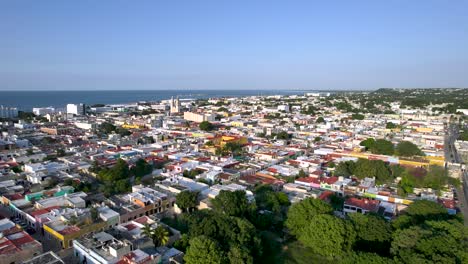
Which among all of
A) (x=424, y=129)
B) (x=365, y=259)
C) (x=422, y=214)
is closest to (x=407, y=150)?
(x=422, y=214)

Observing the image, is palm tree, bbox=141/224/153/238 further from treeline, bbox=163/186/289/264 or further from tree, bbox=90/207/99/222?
tree, bbox=90/207/99/222

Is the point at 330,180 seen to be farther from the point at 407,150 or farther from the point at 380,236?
the point at 407,150

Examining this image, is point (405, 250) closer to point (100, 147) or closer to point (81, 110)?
point (100, 147)

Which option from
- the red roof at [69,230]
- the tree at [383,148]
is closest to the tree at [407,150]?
the tree at [383,148]

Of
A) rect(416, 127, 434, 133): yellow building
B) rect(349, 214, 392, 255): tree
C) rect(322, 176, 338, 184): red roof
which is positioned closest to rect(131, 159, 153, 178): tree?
rect(322, 176, 338, 184): red roof

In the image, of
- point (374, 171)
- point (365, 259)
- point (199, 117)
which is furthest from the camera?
point (199, 117)

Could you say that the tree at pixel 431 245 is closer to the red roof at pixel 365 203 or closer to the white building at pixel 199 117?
the red roof at pixel 365 203

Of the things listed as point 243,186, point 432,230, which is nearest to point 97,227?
point 243,186

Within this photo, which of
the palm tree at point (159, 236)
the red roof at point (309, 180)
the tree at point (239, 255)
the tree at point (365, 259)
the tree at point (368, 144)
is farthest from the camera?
the tree at point (368, 144)
